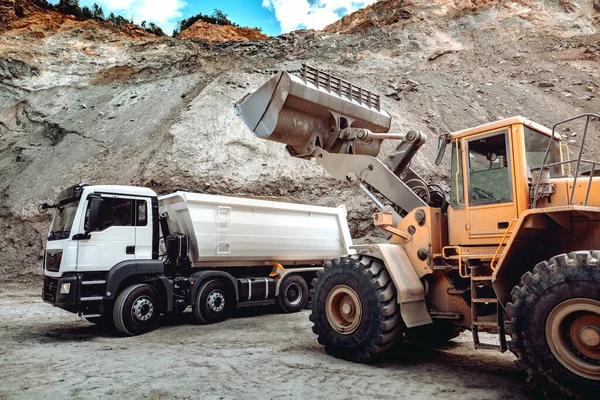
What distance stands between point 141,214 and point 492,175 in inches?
244

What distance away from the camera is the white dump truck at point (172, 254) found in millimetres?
7895

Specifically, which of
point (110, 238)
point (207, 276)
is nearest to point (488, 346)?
point (207, 276)

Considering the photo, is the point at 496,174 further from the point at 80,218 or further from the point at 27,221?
the point at 27,221

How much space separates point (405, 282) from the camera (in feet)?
19.4

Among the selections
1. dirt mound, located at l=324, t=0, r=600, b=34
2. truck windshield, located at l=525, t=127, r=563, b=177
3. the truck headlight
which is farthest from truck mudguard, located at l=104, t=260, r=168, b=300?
dirt mound, located at l=324, t=0, r=600, b=34

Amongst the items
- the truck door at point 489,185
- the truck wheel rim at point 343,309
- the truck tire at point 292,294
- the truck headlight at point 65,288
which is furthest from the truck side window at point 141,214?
the truck door at point 489,185

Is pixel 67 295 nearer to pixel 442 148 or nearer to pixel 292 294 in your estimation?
pixel 292 294

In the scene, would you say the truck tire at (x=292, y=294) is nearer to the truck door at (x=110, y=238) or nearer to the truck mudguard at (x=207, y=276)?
the truck mudguard at (x=207, y=276)

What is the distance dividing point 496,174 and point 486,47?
24.3 metres

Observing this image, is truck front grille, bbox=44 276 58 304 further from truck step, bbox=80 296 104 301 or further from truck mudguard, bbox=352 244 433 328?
truck mudguard, bbox=352 244 433 328

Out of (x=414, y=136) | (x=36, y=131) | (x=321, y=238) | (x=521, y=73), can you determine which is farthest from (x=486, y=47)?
(x=36, y=131)

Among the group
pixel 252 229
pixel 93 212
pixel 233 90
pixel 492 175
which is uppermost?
pixel 233 90

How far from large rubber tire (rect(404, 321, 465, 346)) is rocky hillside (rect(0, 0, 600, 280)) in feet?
31.6

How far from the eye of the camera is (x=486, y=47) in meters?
26.6
